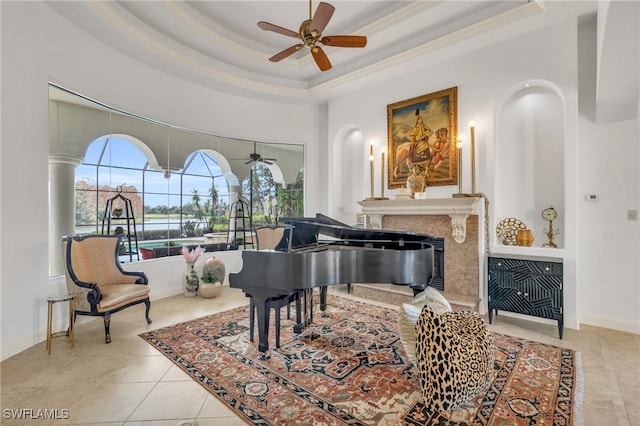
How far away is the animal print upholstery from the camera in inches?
75.7

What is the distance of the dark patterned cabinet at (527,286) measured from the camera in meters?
3.14

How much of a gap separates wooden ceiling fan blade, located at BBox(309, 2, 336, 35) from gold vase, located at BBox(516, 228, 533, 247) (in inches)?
127

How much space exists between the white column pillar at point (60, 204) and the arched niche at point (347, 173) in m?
3.83

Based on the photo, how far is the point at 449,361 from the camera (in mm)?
1921

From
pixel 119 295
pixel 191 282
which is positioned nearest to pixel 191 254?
pixel 191 282

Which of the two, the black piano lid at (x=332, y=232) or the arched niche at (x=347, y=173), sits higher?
the arched niche at (x=347, y=173)

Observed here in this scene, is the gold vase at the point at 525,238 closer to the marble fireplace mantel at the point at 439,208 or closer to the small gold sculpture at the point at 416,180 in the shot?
the marble fireplace mantel at the point at 439,208

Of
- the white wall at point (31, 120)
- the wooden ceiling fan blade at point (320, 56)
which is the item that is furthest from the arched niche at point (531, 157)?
the white wall at point (31, 120)

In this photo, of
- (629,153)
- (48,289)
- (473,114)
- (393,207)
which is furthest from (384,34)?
(48,289)

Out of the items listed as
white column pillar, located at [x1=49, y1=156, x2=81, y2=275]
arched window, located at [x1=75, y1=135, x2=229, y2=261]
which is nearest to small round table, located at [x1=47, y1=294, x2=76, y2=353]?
white column pillar, located at [x1=49, y1=156, x2=81, y2=275]

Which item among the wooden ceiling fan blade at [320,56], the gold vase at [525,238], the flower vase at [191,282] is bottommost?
the flower vase at [191,282]

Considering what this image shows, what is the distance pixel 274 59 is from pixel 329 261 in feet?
8.15

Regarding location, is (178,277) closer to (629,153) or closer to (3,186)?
(3,186)

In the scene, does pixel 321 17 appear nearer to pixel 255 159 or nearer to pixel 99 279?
pixel 255 159
